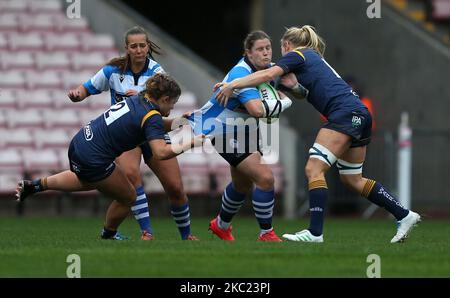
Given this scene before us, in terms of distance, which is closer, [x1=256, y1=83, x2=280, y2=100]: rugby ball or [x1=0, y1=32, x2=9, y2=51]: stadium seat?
[x1=256, y1=83, x2=280, y2=100]: rugby ball

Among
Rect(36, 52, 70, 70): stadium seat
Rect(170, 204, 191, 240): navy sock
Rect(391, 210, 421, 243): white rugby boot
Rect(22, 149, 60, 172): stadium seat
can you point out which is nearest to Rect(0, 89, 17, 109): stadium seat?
Rect(36, 52, 70, 70): stadium seat

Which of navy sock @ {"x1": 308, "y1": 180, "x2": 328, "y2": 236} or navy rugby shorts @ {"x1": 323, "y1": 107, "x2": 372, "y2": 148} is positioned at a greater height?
navy rugby shorts @ {"x1": 323, "y1": 107, "x2": 372, "y2": 148}

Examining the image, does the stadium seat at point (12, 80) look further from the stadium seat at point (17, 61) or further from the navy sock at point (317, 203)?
the navy sock at point (317, 203)

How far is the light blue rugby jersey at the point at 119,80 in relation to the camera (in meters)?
11.0

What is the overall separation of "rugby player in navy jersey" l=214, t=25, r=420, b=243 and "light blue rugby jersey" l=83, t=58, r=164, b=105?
99 centimetres

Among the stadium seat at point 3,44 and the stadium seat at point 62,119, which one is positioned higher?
the stadium seat at point 3,44

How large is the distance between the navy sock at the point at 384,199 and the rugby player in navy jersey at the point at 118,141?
1.85m

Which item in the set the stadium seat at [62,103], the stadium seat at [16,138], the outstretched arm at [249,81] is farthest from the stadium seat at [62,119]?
the outstretched arm at [249,81]

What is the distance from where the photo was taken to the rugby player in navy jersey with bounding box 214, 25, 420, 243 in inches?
394

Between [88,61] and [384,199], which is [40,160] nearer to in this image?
[88,61]

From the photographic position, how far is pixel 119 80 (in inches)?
436

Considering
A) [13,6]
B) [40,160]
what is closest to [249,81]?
[40,160]

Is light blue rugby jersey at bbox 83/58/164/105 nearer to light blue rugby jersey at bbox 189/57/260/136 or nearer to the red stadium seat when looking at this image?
light blue rugby jersey at bbox 189/57/260/136

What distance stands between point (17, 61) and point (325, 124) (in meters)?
11.3
